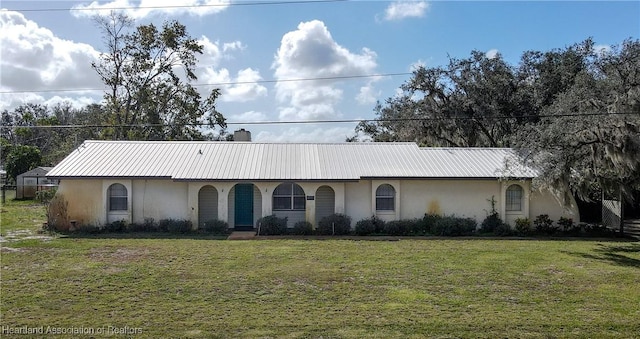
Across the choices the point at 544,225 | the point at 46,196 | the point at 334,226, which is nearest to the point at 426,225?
the point at 334,226

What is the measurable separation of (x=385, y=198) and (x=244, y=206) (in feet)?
19.6

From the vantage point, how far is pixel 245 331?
7699mm

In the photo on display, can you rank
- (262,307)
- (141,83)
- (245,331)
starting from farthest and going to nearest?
(141,83), (262,307), (245,331)

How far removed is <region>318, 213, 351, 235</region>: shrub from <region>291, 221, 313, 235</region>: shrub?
0.40m

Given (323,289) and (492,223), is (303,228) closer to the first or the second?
(492,223)

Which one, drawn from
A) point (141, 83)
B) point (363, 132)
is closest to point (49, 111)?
point (141, 83)

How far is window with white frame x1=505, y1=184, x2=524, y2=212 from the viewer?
20.2m

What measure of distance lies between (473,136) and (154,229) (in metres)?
20.0

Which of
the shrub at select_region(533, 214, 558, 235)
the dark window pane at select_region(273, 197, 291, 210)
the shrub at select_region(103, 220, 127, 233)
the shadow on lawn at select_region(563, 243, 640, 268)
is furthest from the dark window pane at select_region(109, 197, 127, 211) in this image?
the shrub at select_region(533, 214, 558, 235)

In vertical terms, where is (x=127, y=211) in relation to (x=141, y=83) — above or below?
below

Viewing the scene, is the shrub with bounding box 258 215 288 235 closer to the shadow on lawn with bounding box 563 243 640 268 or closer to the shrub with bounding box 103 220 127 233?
the shrub with bounding box 103 220 127 233

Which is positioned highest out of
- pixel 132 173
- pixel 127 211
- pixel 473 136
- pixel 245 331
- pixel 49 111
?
pixel 49 111

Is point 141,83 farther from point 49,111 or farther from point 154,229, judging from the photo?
point 49,111

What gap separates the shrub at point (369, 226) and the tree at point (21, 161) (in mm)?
36452
